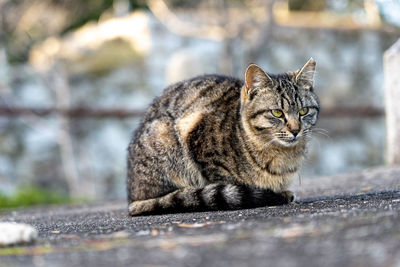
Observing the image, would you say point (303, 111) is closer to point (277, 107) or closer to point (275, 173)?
point (277, 107)

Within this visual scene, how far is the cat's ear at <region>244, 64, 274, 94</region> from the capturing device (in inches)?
147

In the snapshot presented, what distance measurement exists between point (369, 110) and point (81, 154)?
25.0 feet

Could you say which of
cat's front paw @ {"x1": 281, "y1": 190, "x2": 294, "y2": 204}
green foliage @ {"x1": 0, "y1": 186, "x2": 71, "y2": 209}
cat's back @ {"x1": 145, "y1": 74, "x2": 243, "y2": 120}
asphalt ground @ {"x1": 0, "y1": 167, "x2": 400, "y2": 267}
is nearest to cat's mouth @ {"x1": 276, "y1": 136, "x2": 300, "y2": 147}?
cat's front paw @ {"x1": 281, "y1": 190, "x2": 294, "y2": 204}

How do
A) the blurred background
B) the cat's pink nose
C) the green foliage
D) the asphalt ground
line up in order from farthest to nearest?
the blurred background → the green foliage → the cat's pink nose → the asphalt ground

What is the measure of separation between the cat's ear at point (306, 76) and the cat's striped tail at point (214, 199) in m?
0.90

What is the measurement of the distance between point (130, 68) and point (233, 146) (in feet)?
31.4

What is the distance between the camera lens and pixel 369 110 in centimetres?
1294

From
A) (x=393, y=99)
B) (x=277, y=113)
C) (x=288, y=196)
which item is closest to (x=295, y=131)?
(x=277, y=113)

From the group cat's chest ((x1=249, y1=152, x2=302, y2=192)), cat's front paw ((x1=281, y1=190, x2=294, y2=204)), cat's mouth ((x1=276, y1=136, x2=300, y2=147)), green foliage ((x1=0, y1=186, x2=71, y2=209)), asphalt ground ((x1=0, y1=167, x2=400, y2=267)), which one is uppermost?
cat's mouth ((x1=276, y1=136, x2=300, y2=147))

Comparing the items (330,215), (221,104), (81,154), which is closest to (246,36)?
(81,154)

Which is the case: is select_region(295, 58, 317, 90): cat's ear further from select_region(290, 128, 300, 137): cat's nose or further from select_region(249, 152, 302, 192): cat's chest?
select_region(249, 152, 302, 192): cat's chest

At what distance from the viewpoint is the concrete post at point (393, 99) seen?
6023mm

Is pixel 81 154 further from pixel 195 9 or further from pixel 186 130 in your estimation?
pixel 186 130

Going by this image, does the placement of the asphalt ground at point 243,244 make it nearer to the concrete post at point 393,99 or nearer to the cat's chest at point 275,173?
the cat's chest at point 275,173
